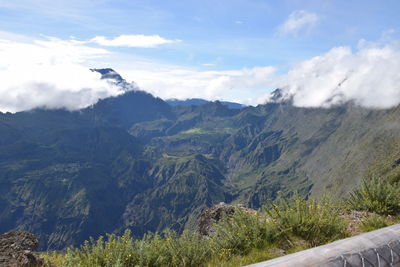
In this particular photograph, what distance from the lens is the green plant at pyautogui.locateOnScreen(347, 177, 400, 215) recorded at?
483 inches

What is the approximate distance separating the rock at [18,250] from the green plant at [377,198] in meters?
12.9

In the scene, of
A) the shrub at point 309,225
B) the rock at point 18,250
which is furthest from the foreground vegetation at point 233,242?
A: the rock at point 18,250

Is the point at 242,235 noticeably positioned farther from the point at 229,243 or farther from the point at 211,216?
the point at 211,216

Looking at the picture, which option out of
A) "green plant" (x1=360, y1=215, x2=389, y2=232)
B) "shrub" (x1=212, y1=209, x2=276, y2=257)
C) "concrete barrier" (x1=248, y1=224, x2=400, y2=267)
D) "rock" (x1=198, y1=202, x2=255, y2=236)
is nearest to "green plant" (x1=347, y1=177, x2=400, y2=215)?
"green plant" (x1=360, y1=215, x2=389, y2=232)

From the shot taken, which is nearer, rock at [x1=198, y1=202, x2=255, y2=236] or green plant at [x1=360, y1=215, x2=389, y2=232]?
green plant at [x1=360, y1=215, x2=389, y2=232]

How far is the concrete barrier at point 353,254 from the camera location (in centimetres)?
479

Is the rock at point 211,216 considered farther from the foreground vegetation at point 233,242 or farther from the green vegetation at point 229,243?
the green vegetation at point 229,243

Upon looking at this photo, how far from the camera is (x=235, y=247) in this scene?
8.29 m

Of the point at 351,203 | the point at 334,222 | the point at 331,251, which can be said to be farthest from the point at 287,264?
the point at 351,203

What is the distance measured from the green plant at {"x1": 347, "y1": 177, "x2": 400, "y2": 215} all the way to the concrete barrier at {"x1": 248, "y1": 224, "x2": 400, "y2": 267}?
25.4 feet

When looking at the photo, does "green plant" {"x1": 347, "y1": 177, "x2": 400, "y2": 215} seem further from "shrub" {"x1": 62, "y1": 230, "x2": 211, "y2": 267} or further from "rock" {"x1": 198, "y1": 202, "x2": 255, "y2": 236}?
"shrub" {"x1": 62, "y1": 230, "x2": 211, "y2": 267}

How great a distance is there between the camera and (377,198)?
12.9m

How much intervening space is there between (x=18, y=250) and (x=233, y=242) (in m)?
7.11

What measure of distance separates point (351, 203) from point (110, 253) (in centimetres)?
1193
